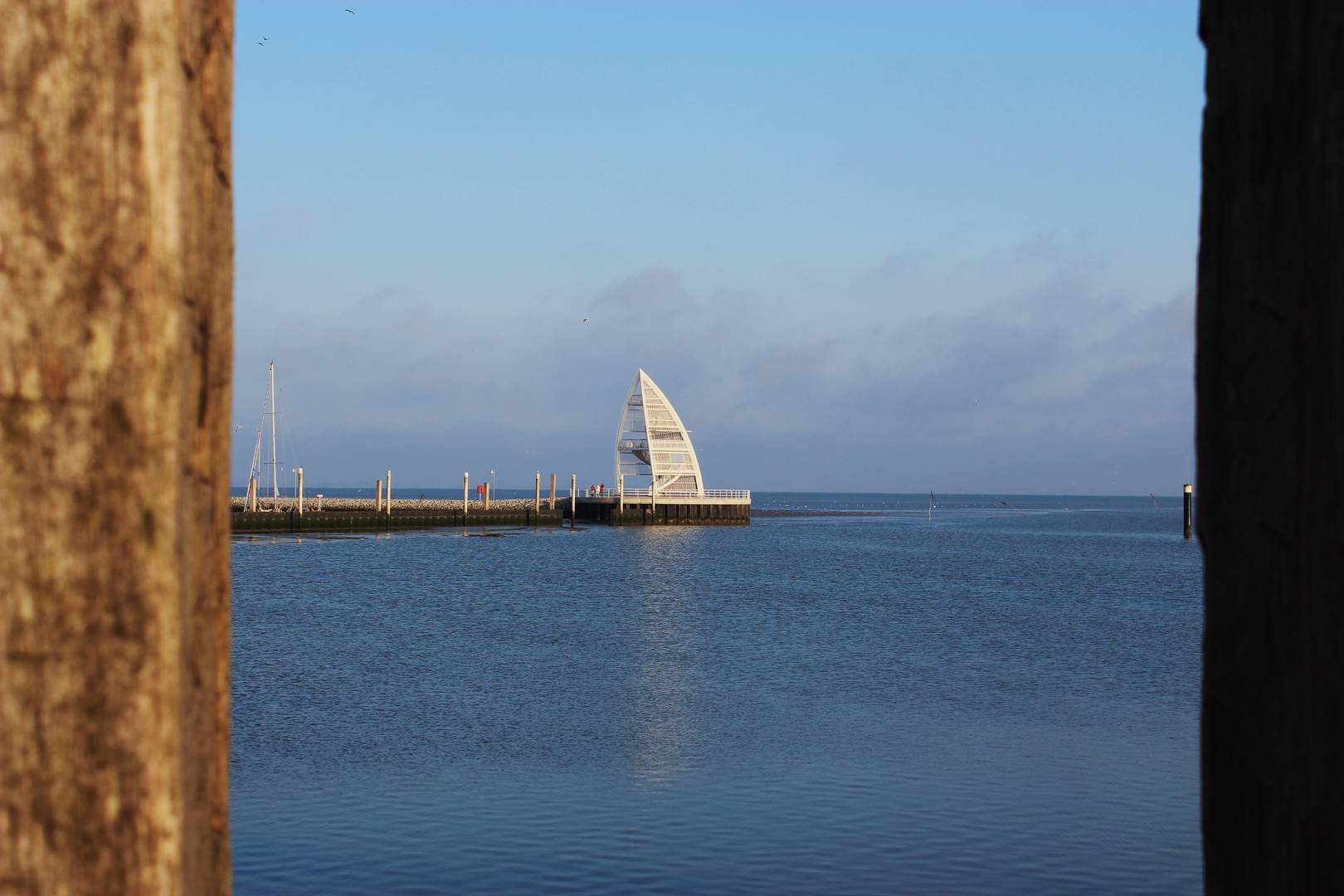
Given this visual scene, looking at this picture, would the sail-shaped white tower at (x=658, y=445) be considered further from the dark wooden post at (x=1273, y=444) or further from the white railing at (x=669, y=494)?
the dark wooden post at (x=1273, y=444)

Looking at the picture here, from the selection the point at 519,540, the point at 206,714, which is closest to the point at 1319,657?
the point at 206,714

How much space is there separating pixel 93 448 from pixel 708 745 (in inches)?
549

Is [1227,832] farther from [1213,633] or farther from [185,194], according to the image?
[185,194]

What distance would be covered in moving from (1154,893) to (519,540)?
195 feet

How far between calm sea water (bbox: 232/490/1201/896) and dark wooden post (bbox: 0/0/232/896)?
27.8ft

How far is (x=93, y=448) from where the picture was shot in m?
1.04

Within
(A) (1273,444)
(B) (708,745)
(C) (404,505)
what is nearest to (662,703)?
(B) (708,745)

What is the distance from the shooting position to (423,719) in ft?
51.4

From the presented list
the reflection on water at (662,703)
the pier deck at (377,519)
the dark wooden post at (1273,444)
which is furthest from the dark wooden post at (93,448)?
the pier deck at (377,519)

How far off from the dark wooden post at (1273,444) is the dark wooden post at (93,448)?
3.90 ft

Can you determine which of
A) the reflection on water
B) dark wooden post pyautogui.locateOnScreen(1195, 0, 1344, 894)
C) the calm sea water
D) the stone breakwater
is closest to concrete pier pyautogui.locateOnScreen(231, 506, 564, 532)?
the stone breakwater

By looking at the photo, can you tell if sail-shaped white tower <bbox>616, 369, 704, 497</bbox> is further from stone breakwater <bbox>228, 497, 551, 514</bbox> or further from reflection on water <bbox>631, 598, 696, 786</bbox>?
reflection on water <bbox>631, 598, 696, 786</bbox>

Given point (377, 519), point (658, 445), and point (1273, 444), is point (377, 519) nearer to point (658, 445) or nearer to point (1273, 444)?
point (658, 445)

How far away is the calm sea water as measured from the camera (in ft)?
31.4
